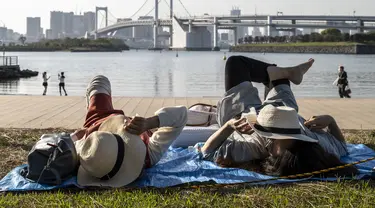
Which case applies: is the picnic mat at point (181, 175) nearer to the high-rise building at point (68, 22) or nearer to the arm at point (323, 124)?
the arm at point (323, 124)

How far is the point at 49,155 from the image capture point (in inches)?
83.3

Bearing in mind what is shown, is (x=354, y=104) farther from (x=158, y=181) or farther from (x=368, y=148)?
(x=158, y=181)

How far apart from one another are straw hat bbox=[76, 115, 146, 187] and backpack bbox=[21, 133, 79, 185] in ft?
0.17

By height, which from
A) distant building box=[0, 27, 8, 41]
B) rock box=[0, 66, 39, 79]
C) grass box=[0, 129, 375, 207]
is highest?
distant building box=[0, 27, 8, 41]

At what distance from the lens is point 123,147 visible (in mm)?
2086

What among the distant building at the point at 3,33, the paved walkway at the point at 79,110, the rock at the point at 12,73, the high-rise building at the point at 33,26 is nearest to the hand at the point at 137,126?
the paved walkway at the point at 79,110

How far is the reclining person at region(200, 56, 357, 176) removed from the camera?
83.5 inches

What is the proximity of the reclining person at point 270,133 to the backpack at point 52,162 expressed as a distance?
66 cm

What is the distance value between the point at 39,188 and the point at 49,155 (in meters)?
0.13

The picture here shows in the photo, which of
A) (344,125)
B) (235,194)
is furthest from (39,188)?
(344,125)

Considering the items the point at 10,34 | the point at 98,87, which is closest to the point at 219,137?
the point at 98,87

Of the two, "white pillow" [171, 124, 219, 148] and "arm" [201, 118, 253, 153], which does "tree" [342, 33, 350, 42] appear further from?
"arm" [201, 118, 253, 153]

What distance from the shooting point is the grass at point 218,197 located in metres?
1.83

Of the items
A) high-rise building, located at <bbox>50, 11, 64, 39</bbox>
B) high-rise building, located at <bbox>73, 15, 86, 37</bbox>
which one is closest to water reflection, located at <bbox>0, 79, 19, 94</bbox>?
high-rise building, located at <bbox>73, 15, 86, 37</bbox>
